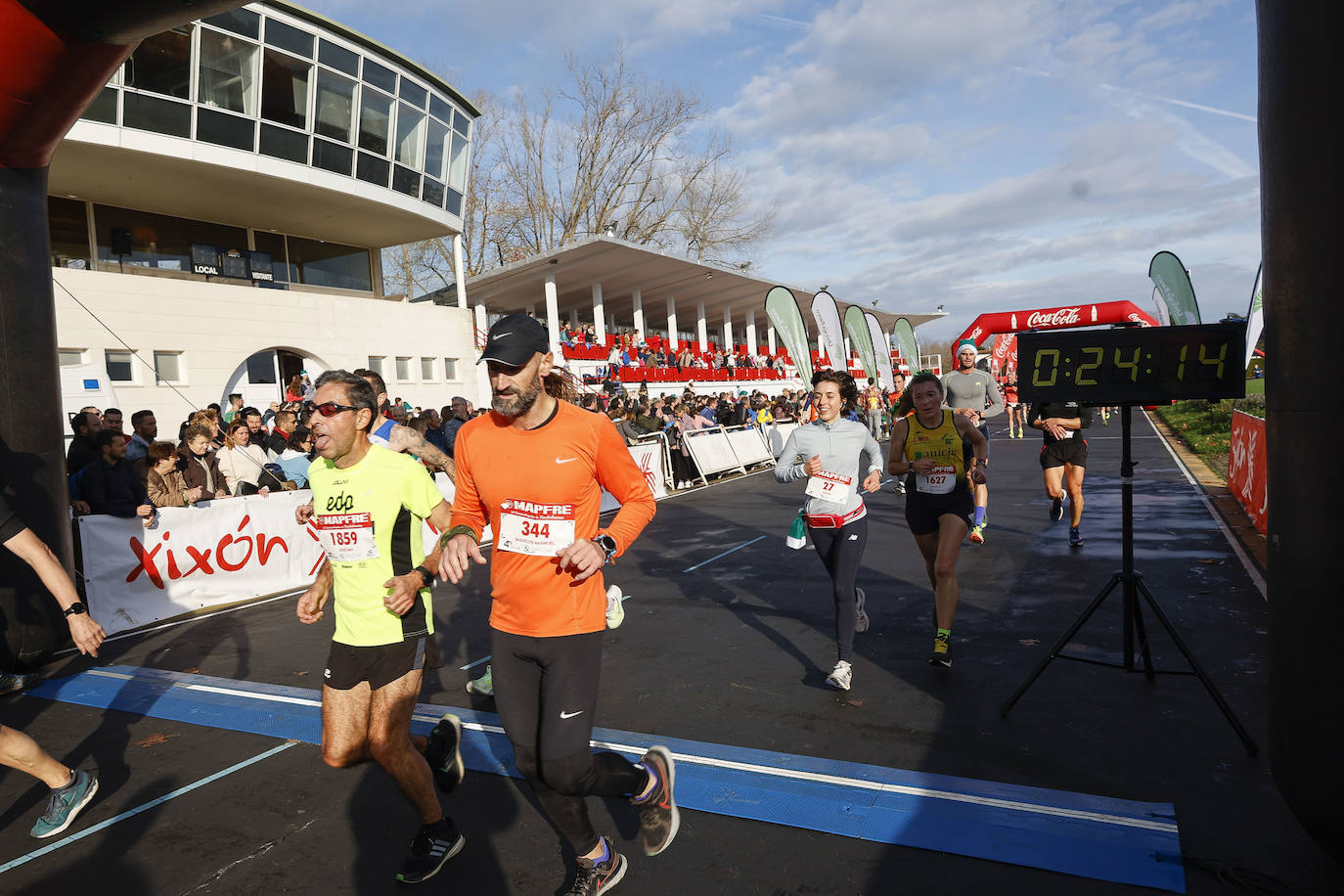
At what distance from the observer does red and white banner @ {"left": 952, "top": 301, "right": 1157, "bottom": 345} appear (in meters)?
32.5

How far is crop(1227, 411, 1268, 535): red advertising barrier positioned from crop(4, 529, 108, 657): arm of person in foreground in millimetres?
9983

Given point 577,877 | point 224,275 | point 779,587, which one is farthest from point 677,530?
point 224,275

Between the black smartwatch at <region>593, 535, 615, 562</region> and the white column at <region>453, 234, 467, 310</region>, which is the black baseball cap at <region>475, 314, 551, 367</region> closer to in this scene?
the black smartwatch at <region>593, 535, 615, 562</region>

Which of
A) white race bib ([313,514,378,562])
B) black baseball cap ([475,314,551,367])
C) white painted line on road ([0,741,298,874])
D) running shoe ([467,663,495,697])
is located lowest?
white painted line on road ([0,741,298,874])

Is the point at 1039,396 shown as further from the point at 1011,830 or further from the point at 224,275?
the point at 224,275

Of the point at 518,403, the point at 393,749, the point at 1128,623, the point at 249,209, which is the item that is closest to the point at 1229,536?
the point at 1128,623

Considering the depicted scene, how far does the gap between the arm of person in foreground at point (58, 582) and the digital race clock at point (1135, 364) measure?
15.1 ft

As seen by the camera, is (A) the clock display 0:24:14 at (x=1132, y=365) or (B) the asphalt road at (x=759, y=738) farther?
(A) the clock display 0:24:14 at (x=1132, y=365)

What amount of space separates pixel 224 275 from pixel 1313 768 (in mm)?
24870

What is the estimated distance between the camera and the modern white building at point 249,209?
18.1 metres

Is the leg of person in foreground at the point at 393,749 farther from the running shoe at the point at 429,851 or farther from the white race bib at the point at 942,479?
the white race bib at the point at 942,479

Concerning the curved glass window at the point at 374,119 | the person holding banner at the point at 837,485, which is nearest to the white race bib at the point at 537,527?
the person holding banner at the point at 837,485

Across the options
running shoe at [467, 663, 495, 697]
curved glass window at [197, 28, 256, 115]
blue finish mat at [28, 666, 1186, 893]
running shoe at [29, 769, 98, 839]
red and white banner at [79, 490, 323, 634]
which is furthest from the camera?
curved glass window at [197, 28, 256, 115]

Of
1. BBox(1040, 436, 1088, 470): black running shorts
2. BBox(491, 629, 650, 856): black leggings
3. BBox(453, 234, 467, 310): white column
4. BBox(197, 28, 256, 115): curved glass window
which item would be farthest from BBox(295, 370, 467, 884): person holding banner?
BBox(453, 234, 467, 310): white column
